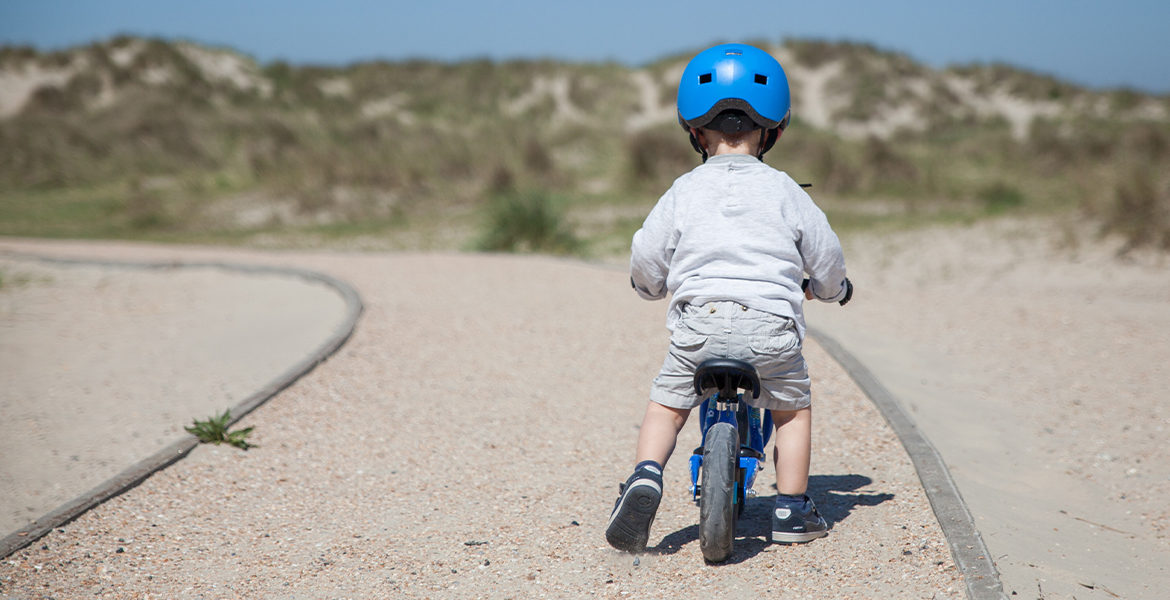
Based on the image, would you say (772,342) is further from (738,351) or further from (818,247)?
(818,247)

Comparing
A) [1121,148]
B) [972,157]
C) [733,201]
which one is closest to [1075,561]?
[733,201]

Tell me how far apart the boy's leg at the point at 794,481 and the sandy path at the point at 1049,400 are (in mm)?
652

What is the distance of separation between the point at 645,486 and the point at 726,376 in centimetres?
42

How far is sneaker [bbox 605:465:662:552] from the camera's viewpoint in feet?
9.80

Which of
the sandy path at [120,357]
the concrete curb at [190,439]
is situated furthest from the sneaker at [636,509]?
the sandy path at [120,357]

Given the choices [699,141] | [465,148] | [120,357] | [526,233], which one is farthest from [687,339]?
[465,148]

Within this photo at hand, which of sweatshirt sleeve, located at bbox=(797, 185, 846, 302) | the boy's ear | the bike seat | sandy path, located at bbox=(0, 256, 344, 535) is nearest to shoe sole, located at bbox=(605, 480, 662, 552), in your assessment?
the bike seat

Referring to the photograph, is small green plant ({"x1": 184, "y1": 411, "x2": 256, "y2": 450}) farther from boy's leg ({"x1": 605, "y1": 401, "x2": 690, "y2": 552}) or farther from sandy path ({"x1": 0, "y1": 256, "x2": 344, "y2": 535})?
boy's leg ({"x1": 605, "y1": 401, "x2": 690, "y2": 552})

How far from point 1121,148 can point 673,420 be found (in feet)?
70.9

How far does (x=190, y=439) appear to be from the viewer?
457 cm

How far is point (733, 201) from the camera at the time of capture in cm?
303

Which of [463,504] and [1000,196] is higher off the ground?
→ [1000,196]

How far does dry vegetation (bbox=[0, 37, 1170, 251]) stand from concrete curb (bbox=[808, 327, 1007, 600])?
7380mm

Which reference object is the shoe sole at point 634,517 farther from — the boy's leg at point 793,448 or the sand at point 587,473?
the boy's leg at point 793,448
